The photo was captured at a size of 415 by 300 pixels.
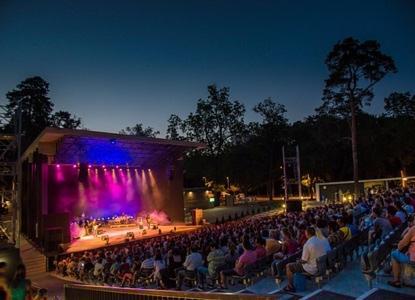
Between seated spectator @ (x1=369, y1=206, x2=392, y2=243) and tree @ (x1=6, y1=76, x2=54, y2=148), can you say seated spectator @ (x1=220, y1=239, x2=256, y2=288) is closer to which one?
seated spectator @ (x1=369, y1=206, x2=392, y2=243)

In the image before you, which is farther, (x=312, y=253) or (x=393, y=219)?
(x=393, y=219)

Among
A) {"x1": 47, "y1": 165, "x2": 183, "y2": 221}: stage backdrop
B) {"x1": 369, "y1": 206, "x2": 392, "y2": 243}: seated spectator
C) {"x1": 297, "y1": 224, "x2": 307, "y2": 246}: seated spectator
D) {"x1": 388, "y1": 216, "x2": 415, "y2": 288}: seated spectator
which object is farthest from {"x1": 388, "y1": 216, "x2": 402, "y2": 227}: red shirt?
{"x1": 47, "y1": 165, "x2": 183, "y2": 221}: stage backdrop

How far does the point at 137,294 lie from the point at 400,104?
44.1m

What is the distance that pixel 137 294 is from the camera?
207 inches

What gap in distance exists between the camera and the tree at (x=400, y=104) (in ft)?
138

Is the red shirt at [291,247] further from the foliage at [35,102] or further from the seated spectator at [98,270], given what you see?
the foliage at [35,102]

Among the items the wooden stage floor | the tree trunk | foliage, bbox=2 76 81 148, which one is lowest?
the wooden stage floor

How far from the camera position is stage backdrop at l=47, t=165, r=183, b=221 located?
2320 cm

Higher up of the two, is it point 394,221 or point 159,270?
point 394,221

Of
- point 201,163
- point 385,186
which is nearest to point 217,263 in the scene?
point 385,186

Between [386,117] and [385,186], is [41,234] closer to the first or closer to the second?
[385,186]

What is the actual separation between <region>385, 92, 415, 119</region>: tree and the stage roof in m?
26.6

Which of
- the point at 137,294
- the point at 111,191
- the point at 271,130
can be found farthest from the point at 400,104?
the point at 137,294

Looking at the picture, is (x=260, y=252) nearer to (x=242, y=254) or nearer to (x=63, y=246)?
(x=242, y=254)
